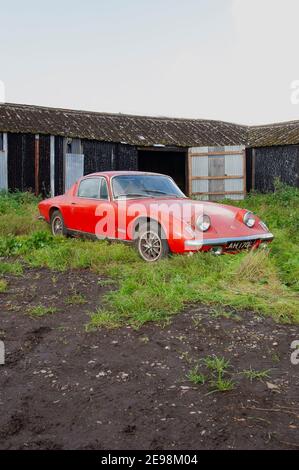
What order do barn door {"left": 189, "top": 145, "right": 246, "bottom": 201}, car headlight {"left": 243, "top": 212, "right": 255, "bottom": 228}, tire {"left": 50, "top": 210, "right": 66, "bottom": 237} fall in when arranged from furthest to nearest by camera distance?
barn door {"left": 189, "top": 145, "right": 246, "bottom": 201} → tire {"left": 50, "top": 210, "right": 66, "bottom": 237} → car headlight {"left": 243, "top": 212, "right": 255, "bottom": 228}

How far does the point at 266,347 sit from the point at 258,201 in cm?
1136

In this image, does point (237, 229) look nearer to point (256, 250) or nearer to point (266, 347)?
point (256, 250)

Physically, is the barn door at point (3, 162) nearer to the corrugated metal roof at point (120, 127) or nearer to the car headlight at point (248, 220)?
the corrugated metal roof at point (120, 127)

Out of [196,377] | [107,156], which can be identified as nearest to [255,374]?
[196,377]

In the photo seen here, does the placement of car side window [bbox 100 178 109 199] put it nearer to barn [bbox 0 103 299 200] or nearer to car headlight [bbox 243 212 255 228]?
car headlight [bbox 243 212 255 228]

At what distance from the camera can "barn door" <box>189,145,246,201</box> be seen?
16.7 m

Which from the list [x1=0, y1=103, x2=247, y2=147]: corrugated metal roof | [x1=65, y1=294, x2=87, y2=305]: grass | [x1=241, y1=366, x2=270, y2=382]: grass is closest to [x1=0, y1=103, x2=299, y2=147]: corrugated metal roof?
[x1=0, y1=103, x2=247, y2=147]: corrugated metal roof

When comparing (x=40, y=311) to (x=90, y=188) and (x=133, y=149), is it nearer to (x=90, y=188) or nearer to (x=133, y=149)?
(x=90, y=188)

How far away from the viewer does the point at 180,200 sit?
673 cm

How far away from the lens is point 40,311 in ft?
14.2

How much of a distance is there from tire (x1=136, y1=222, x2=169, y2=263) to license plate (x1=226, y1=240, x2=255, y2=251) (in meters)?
0.87

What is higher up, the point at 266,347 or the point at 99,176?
the point at 99,176

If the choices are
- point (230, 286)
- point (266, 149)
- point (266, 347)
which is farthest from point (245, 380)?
point (266, 149)
